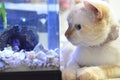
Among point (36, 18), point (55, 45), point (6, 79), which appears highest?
point (36, 18)

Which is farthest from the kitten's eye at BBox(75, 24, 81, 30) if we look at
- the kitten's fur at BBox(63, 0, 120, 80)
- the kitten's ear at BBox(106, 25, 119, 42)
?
the kitten's ear at BBox(106, 25, 119, 42)

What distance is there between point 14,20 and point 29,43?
10 centimetres

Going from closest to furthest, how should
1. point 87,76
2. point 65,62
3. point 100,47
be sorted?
point 87,76
point 100,47
point 65,62

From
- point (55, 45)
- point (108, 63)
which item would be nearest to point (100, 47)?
point (108, 63)

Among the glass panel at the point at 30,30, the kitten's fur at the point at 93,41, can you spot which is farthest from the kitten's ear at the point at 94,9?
the glass panel at the point at 30,30

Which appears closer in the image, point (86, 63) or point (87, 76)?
point (87, 76)

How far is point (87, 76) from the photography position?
0.76 m

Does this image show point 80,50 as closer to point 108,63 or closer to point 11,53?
point 108,63

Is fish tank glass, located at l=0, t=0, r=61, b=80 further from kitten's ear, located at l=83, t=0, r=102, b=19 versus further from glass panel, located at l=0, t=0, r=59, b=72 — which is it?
kitten's ear, located at l=83, t=0, r=102, b=19

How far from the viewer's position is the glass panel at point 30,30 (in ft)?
2.77

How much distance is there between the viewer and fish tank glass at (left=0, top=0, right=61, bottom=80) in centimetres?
82

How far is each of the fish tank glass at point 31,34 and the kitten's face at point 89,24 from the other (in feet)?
0.26

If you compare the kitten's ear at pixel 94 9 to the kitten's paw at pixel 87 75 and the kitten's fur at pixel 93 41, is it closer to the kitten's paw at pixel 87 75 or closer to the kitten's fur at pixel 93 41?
the kitten's fur at pixel 93 41

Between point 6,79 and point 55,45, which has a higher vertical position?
point 55,45
